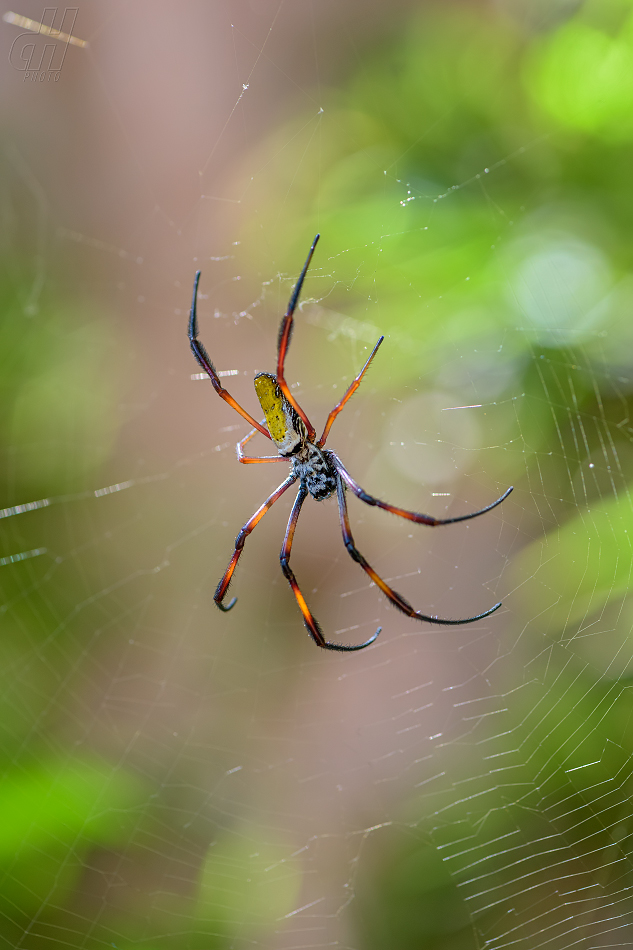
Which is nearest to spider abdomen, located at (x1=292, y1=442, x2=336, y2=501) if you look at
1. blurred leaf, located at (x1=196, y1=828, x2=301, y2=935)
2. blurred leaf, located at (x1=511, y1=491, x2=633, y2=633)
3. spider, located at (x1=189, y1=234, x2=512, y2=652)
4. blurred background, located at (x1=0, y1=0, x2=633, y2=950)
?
spider, located at (x1=189, y1=234, x2=512, y2=652)

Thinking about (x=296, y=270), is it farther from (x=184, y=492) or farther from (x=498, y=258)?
(x=184, y=492)

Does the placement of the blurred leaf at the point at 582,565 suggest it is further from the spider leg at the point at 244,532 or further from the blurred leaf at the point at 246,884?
the blurred leaf at the point at 246,884

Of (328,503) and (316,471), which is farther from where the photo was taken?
(328,503)

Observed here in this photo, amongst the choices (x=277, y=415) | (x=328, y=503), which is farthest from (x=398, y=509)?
(x=328, y=503)

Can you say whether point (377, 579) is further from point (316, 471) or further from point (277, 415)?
point (277, 415)

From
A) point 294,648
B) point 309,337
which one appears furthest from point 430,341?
point 294,648

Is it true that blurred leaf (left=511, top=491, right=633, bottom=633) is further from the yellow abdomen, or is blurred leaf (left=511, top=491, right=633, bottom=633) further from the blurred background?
the yellow abdomen
